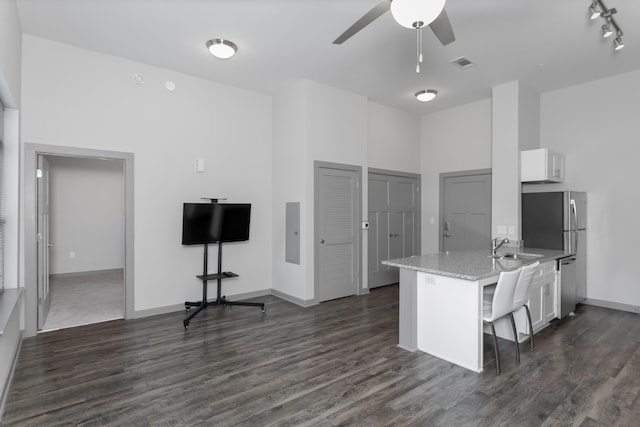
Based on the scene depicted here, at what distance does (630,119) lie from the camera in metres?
4.66

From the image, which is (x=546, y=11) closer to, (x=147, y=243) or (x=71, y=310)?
(x=147, y=243)

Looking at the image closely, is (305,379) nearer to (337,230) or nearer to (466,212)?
(337,230)

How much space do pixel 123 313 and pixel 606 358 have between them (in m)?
5.36

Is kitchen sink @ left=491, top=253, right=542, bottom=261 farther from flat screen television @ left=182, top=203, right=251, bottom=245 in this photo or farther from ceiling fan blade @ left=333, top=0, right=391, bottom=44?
flat screen television @ left=182, top=203, right=251, bottom=245

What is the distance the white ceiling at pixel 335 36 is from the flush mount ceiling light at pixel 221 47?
69 mm

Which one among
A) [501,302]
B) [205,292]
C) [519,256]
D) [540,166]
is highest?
[540,166]

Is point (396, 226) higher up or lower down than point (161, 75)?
lower down

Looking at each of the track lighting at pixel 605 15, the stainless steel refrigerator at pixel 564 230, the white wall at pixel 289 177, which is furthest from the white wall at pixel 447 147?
the white wall at pixel 289 177

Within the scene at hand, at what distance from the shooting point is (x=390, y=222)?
639 cm

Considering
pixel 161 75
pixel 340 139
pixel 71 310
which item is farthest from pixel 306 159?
pixel 71 310

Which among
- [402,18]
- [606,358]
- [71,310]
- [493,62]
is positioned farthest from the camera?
[71,310]

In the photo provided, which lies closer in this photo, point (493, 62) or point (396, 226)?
point (493, 62)

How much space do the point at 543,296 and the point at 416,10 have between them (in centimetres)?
334

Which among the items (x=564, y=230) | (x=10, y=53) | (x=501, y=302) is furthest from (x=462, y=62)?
(x=10, y=53)
